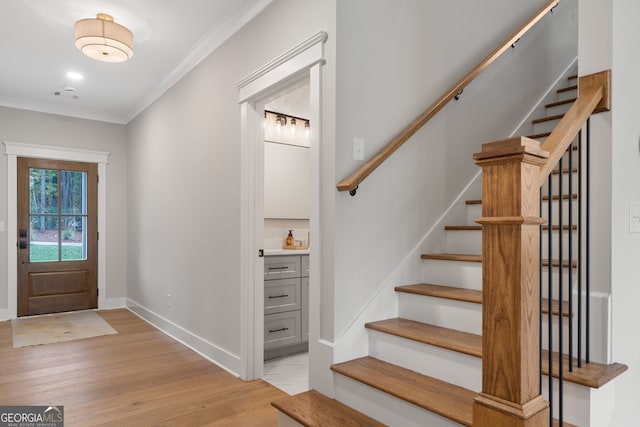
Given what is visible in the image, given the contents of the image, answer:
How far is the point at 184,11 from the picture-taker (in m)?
3.06

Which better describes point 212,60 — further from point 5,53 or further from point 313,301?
point 313,301

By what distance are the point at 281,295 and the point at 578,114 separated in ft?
8.80

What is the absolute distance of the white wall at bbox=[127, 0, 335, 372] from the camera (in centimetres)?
290

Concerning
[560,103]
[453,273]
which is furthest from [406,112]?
[560,103]

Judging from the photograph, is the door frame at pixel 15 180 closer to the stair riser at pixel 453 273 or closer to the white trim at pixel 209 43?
the white trim at pixel 209 43

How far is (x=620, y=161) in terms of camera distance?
5.56ft

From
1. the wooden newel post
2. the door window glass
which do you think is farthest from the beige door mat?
the wooden newel post

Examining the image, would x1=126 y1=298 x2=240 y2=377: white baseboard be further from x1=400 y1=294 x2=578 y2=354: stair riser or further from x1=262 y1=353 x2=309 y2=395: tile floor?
x1=400 y1=294 x2=578 y2=354: stair riser

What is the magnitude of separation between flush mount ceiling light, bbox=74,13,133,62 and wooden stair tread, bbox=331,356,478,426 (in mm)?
2735

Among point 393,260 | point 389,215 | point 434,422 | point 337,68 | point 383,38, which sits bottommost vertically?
point 434,422

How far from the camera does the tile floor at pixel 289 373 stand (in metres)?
2.98

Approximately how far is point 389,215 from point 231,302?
1527 millimetres

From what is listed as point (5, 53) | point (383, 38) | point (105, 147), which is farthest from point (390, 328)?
point (105, 147)

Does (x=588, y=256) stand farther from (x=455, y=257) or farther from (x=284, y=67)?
(x=284, y=67)
